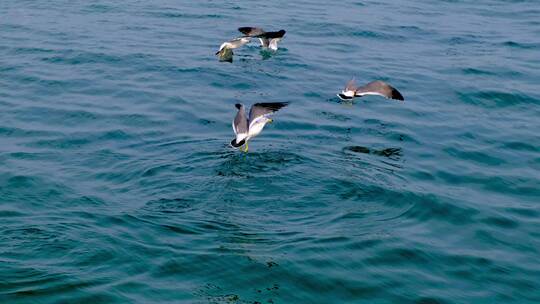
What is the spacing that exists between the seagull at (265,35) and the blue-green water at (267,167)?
37cm


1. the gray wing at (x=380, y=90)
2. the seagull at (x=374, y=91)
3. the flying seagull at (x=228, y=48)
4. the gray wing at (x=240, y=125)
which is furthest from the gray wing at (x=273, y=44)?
the gray wing at (x=240, y=125)

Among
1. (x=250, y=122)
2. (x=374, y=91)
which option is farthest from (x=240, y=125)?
A: (x=374, y=91)

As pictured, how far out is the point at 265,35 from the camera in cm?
2031

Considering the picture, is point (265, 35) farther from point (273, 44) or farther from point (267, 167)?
point (267, 167)

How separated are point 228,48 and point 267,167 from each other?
8182 millimetres

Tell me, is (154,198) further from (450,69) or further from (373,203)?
(450,69)

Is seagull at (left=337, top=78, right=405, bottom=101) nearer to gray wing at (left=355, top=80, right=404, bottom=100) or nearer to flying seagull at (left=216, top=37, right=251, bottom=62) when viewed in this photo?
gray wing at (left=355, top=80, right=404, bottom=100)

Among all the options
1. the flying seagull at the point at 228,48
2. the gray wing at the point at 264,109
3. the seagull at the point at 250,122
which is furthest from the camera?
the flying seagull at the point at 228,48

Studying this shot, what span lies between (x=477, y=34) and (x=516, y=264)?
48.9 ft

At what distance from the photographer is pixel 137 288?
9539 mm

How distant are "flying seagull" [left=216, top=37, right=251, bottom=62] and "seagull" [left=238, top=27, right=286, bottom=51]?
0.24 m

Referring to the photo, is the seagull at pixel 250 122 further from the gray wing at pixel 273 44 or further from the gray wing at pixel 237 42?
the gray wing at pixel 273 44

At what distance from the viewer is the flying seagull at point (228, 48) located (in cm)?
2103

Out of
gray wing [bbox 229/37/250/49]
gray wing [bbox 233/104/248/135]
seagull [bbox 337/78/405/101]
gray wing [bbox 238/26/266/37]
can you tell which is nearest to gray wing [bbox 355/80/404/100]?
seagull [bbox 337/78/405/101]
